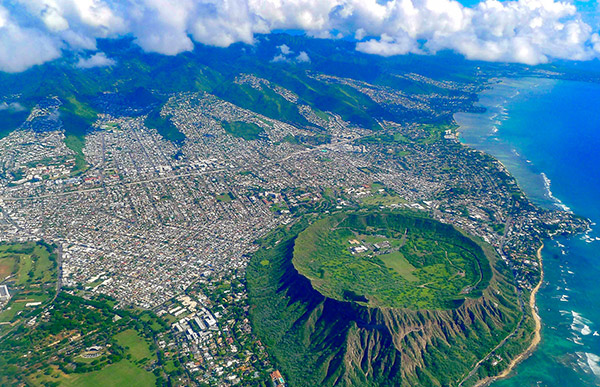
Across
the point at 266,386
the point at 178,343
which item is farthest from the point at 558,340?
the point at 178,343

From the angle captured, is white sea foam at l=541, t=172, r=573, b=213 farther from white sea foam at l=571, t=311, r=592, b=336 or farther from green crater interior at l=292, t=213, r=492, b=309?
white sea foam at l=571, t=311, r=592, b=336

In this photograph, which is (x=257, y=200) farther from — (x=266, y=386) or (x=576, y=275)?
(x=576, y=275)

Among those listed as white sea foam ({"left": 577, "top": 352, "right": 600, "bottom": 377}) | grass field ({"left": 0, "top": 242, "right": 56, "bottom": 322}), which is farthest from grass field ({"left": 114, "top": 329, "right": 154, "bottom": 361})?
white sea foam ({"left": 577, "top": 352, "right": 600, "bottom": 377})

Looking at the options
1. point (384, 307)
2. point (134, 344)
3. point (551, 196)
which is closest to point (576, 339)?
point (384, 307)

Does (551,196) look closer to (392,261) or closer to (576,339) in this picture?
(576,339)

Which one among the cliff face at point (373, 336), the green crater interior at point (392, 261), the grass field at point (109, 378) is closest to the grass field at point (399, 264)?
the green crater interior at point (392, 261)

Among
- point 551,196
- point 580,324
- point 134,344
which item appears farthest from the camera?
point 551,196
